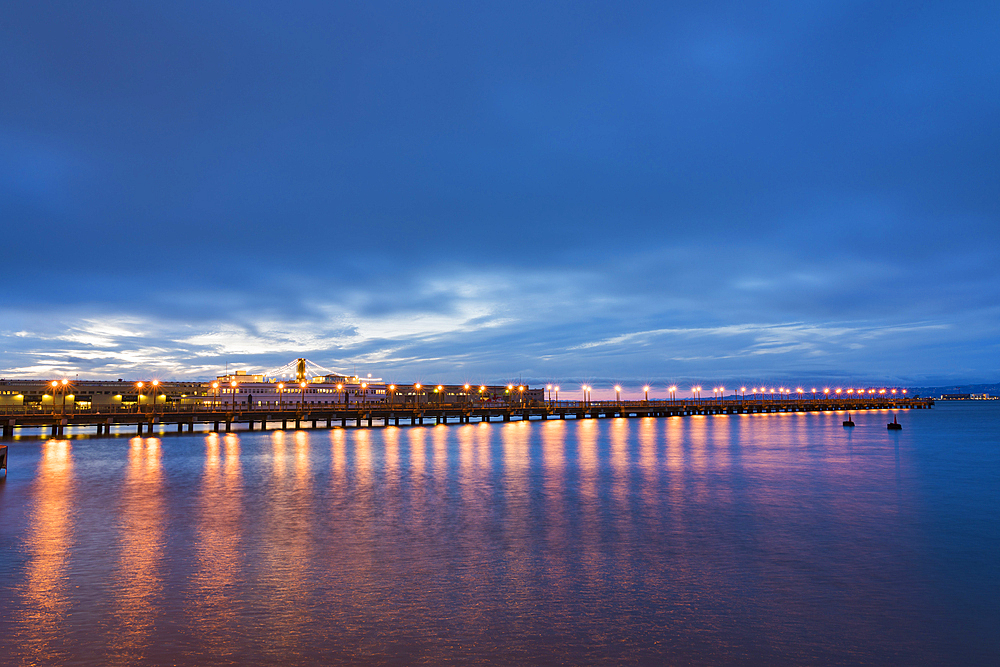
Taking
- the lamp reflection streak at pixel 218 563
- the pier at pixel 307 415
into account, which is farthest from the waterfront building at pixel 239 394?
the lamp reflection streak at pixel 218 563

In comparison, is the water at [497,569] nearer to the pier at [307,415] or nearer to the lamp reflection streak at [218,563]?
the lamp reflection streak at [218,563]

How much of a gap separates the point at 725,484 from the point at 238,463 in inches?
1395

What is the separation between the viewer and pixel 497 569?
17828 millimetres

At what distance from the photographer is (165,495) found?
3189cm

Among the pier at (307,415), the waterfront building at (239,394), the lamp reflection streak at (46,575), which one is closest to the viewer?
the lamp reflection streak at (46,575)

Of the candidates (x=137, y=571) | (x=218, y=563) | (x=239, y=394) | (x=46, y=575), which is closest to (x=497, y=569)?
(x=218, y=563)

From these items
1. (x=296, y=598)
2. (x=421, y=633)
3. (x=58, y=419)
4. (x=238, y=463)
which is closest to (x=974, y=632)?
(x=421, y=633)

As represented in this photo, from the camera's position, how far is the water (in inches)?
477

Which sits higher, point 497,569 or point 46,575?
point 46,575

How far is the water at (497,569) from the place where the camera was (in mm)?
12109

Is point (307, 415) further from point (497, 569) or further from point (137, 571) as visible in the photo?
point (497, 569)

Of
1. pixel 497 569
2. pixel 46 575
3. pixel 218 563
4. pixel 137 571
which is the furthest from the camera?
pixel 218 563

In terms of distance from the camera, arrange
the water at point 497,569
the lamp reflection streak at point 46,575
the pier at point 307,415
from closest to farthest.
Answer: the lamp reflection streak at point 46,575
the water at point 497,569
the pier at point 307,415

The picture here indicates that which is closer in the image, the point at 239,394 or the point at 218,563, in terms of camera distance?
the point at 218,563
